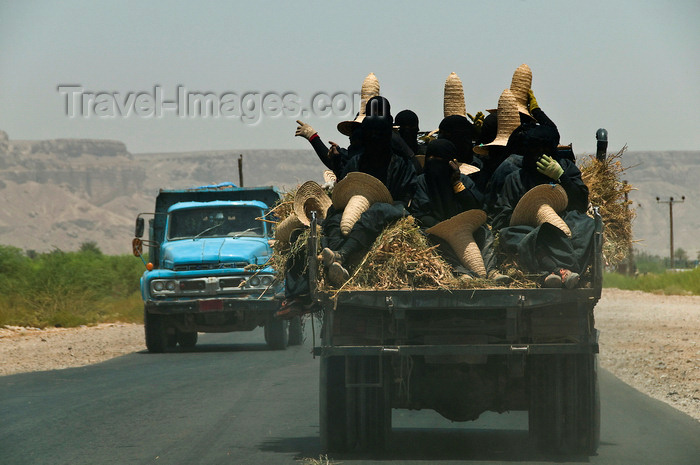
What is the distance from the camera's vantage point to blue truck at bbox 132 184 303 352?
65.5ft

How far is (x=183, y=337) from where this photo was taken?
72.6 ft

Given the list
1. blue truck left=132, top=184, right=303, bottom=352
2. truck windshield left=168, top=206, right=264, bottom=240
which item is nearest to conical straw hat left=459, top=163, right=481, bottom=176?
blue truck left=132, top=184, right=303, bottom=352

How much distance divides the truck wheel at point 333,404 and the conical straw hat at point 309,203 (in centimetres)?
132

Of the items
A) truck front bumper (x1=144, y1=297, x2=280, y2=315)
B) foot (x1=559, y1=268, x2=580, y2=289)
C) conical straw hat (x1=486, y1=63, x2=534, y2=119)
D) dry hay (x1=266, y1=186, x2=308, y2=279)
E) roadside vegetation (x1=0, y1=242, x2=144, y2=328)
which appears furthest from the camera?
roadside vegetation (x1=0, y1=242, x2=144, y2=328)

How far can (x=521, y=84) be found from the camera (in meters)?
10.8

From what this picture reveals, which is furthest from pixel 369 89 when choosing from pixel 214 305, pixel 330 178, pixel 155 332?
pixel 155 332

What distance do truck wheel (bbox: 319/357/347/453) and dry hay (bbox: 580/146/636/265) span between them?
2.78m

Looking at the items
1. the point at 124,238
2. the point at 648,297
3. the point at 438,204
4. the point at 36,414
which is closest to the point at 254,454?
the point at 438,204

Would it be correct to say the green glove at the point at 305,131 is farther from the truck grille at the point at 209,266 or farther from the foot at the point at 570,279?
the truck grille at the point at 209,266

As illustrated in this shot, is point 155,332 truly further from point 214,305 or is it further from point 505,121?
point 505,121

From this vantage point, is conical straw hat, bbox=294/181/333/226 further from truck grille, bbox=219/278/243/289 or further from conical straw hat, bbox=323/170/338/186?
truck grille, bbox=219/278/243/289

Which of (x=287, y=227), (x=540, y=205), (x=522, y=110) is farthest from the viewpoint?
(x=522, y=110)

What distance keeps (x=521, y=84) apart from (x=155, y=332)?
470 inches

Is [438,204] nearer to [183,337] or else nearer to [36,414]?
[36,414]
